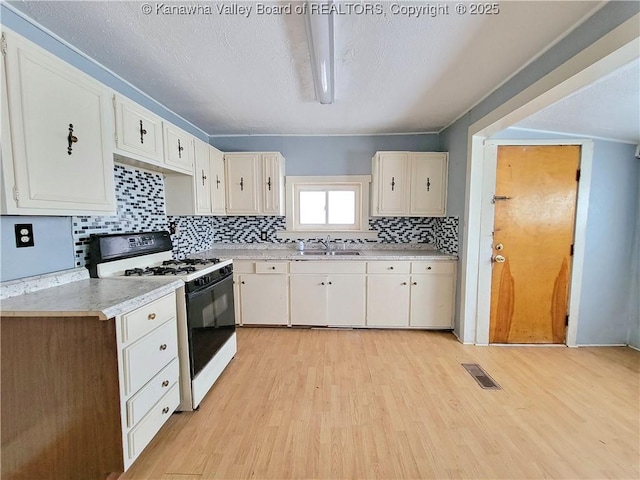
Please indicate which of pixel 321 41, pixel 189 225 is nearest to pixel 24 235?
pixel 189 225

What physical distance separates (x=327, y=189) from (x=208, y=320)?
2240 millimetres

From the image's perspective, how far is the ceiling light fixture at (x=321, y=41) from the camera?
1.20 metres

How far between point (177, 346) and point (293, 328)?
1.55 m

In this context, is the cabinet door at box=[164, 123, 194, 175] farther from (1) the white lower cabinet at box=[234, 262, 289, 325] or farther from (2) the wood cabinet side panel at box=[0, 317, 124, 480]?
(2) the wood cabinet side panel at box=[0, 317, 124, 480]

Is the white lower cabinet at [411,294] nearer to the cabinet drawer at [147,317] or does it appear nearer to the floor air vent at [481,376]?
the floor air vent at [481,376]

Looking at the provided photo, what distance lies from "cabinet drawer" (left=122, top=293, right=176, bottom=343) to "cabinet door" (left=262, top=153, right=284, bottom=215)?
1.81 meters

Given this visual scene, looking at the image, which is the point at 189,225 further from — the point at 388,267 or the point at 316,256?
the point at 388,267

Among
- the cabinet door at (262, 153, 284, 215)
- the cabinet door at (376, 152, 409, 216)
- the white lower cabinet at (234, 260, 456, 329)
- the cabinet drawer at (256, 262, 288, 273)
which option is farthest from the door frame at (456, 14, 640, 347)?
the cabinet door at (262, 153, 284, 215)

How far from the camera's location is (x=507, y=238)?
261 centimetres

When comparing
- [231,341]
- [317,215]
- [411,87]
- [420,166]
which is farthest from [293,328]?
[411,87]

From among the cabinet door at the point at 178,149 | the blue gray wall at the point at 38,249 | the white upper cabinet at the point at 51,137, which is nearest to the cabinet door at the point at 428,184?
the cabinet door at the point at 178,149

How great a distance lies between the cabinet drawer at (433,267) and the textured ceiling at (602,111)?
153 cm

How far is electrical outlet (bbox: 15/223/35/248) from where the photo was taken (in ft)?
4.45

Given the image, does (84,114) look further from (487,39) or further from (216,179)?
(487,39)
